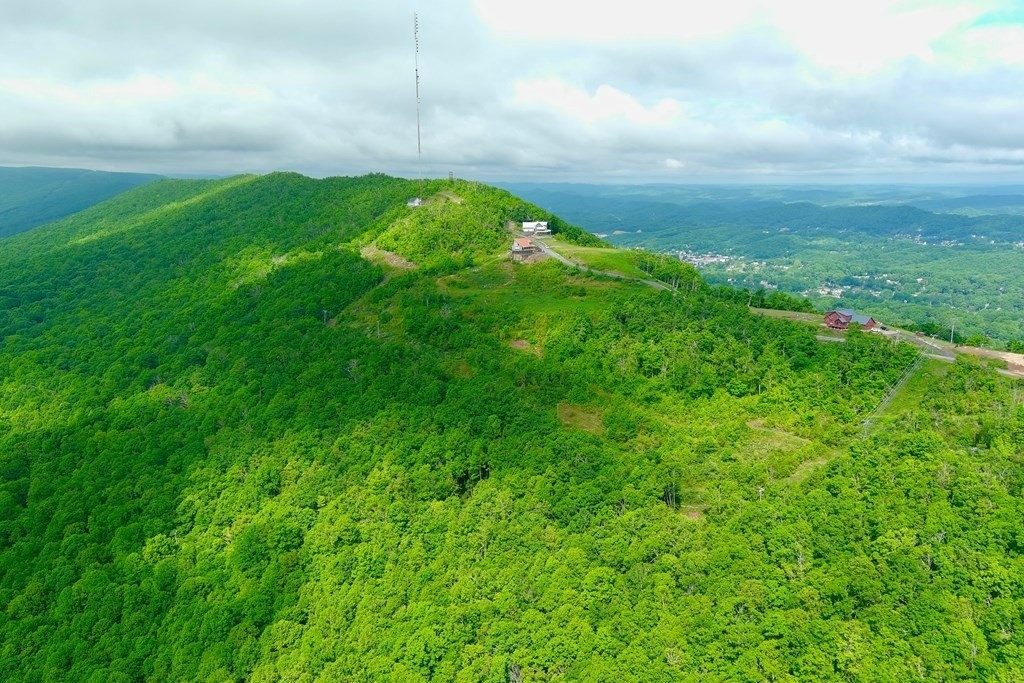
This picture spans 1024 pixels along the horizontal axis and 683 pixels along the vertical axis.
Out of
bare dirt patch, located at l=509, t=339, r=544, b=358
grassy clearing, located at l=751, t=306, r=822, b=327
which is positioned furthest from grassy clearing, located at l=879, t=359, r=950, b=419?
bare dirt patch, located at l=509, t=339, r=544, b=358

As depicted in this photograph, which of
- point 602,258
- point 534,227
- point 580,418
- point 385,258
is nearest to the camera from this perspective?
point 580,418

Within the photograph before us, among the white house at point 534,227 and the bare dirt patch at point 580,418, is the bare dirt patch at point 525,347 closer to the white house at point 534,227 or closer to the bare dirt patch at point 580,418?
the bare dirt patch at point 580,418

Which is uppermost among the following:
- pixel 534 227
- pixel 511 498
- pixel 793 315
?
pixel 534 227

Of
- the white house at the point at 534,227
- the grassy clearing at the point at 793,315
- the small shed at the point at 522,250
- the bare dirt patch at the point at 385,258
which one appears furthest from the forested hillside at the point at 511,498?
the white house at the point at 534,227

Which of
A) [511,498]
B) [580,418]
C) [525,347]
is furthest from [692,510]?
[525,347]

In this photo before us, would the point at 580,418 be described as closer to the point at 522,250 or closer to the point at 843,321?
the point at 843,321

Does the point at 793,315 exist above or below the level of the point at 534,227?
below

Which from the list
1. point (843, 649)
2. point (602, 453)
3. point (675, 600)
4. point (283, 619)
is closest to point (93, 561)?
point (283, 619)

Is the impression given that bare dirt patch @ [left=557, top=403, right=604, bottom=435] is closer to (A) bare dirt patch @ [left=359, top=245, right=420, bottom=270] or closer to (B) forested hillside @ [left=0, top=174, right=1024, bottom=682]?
(B) forested hillside @ [left=0, top=174, right=1024, bottom=682]
